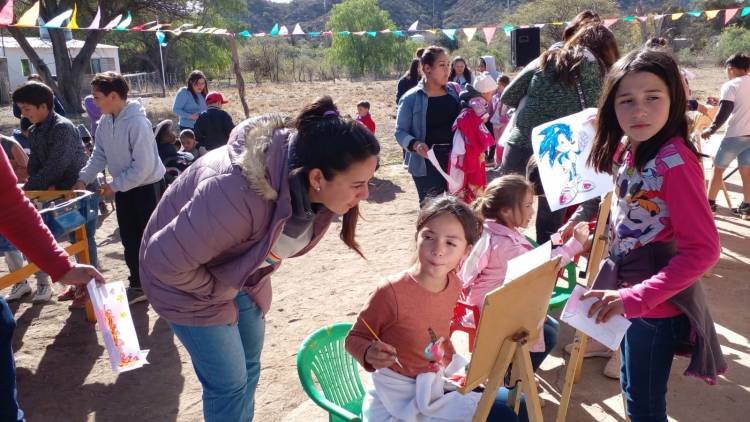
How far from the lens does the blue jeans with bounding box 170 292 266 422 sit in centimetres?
207

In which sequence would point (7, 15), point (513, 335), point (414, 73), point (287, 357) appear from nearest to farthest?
point (513, 335)
point (287, 357)
point (7, 15)
point (414, 73)

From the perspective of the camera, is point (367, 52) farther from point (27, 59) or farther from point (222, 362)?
point (222, 362)

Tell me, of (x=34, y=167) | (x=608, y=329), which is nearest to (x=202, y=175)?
(x=608, y=329)

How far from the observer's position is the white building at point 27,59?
94.6 feet

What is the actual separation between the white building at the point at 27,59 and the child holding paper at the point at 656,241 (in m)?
30.0

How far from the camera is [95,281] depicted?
2170 mm

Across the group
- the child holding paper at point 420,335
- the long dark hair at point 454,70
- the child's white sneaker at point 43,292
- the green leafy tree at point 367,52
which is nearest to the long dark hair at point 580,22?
the child holding paper at point 420,335

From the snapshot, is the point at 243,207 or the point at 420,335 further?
the point at 420,335

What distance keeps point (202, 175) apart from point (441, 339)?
3.26 ft

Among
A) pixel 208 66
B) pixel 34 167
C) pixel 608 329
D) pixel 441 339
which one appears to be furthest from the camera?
pixel 208 66

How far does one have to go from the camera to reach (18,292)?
4.85 m

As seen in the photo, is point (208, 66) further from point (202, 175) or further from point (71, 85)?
point (202, 175)

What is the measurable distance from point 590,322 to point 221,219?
1.19 m

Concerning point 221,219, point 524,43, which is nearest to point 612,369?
point 221,219
